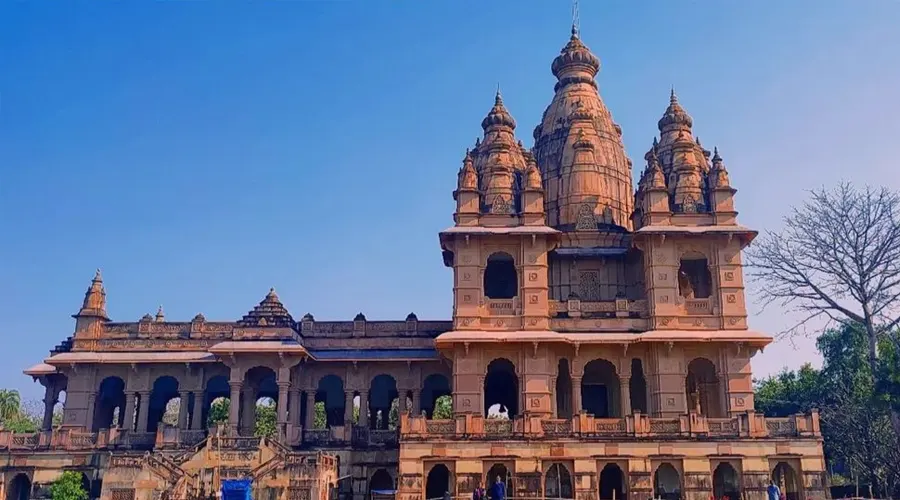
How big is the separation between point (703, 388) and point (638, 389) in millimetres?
2615

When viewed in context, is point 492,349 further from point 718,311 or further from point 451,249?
point 718,311

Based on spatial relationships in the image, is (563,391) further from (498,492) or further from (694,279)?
(498,492)

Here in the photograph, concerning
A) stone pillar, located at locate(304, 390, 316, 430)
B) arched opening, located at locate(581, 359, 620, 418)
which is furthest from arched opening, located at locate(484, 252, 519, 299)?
stone pillar, located at locate(304, 390, 316, 430)

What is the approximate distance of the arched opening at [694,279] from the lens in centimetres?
3366

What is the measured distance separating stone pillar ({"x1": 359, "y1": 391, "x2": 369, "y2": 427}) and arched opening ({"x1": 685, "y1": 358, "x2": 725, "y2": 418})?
12694mm

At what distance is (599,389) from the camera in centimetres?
3403

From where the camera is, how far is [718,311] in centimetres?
3056

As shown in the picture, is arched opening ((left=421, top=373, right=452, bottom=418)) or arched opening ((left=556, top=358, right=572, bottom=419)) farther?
arched opening ((left=421, top=373, right=452, bottom=418))

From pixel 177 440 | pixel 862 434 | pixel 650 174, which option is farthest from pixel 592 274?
pixel 177 440

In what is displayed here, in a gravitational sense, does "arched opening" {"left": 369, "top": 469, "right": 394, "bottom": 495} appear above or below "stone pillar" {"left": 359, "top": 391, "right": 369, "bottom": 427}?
below

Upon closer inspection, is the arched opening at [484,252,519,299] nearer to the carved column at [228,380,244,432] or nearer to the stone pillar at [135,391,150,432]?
the carved column at [228,380,244,432]

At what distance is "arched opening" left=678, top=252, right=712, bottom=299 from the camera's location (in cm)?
3366

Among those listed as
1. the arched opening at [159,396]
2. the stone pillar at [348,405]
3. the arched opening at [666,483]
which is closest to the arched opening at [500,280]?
the stone pillar at [348,405]

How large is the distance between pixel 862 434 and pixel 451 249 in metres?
20.3
